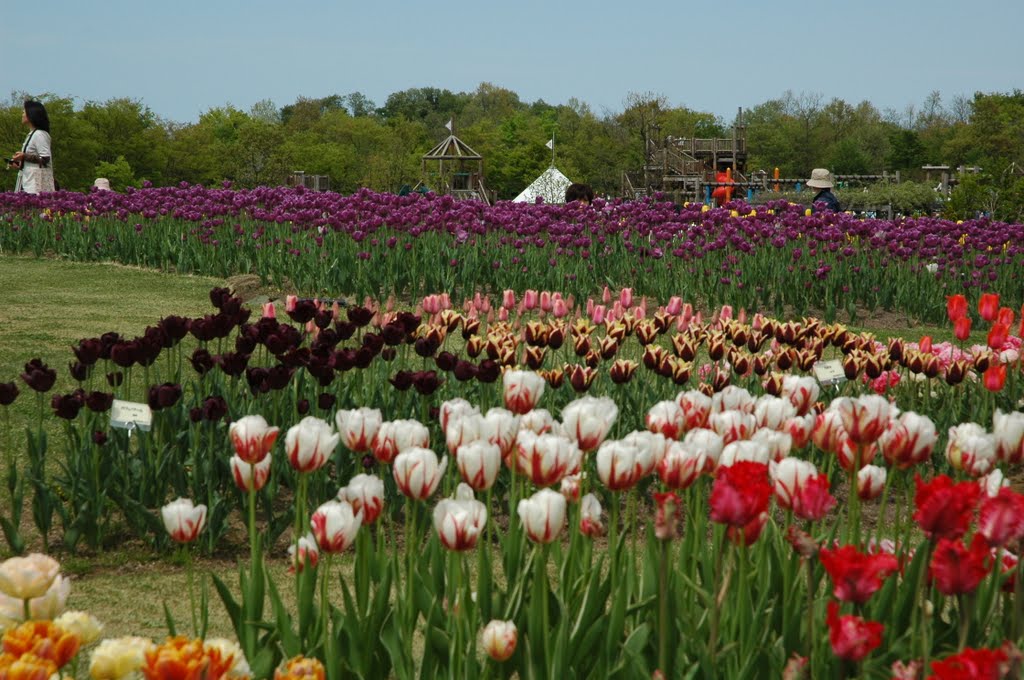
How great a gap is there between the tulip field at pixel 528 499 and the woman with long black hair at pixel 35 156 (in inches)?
399

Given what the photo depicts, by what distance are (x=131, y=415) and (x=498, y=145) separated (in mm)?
84097

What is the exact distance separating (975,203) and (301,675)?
25268mm

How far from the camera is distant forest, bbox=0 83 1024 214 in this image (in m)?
47.8

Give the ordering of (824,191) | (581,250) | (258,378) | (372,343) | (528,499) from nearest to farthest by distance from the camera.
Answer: (528,499), (258,378), (372,343), (581,250), (824,191)

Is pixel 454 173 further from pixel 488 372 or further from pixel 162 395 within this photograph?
pixel 488 372

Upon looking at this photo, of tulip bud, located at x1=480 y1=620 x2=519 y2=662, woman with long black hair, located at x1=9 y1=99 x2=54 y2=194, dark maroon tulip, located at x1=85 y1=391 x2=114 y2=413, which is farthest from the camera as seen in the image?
woman with long black hair, located at x1=9 y1=99 x2=54 y2=194

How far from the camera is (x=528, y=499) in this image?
2.81m

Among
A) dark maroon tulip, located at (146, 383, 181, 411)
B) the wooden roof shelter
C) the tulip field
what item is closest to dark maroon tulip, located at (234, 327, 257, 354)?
the tulip field

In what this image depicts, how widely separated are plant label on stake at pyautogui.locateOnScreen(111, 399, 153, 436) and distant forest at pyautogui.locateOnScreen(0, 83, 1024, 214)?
22.6 meters

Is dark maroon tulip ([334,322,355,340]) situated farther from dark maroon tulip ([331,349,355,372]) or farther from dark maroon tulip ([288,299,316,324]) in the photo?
dark maroon tulip ([331,349,355,372])

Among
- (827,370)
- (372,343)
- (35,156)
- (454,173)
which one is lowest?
(827,370)

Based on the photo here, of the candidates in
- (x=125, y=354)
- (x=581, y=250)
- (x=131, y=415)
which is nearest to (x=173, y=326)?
(x=125, y=354)

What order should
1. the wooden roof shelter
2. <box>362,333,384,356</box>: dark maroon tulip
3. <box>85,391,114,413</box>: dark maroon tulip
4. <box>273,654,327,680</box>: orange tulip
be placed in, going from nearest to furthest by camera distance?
<box>273,654,327,680</box>: orange tulip, <box>85,391,114,413</box>: dark maroon tulip, <box>362,333,384,356</box>: dark maroon tulip, the wooden roof shelter

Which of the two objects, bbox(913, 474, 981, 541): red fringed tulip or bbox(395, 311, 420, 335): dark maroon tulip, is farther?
bbox(395, 311, 420, 335): dark maroon tulip
